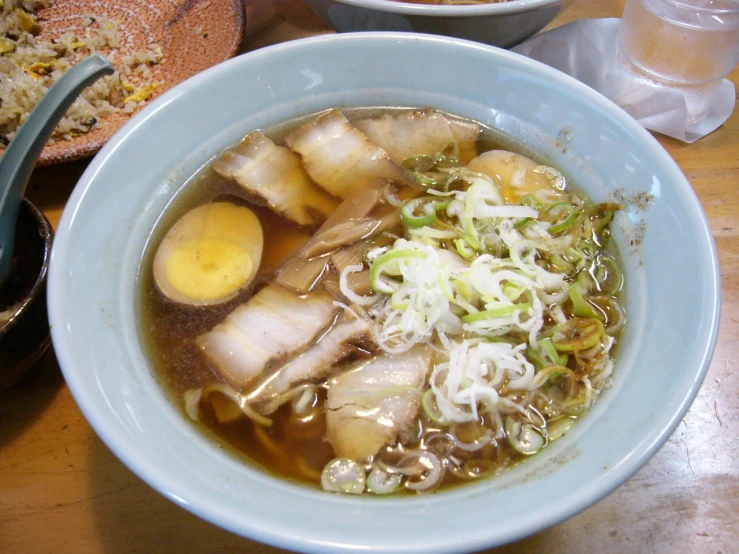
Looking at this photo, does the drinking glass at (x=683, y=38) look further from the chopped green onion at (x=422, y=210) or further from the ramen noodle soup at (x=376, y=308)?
the chopped green onion at (x=422, y=210)

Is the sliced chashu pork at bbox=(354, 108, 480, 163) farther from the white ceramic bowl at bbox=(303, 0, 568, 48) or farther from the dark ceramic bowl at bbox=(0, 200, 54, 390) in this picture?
the dark ceramic bowl at bbox=(0, 200, 54, 390)

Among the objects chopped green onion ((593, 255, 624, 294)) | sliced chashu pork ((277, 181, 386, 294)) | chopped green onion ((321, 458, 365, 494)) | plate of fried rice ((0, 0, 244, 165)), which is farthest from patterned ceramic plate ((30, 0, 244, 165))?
chopped green onion ((593, 255, 624, 294))

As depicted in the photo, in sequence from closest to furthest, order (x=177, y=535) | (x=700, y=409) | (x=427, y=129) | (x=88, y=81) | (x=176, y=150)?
1. (x=177, y=535)
2. (x=88, y=81)
3. (x=700, y=409)
4. (x=176, y=150)
5. (x=427, y=129)

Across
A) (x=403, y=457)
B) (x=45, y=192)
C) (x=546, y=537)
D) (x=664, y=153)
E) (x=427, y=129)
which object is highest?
(x=664, y=153)

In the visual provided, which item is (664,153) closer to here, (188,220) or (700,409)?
(700,409)

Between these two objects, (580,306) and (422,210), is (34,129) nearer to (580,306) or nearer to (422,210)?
(422,210)

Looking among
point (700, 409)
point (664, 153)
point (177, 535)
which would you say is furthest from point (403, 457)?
point (664, 153)
